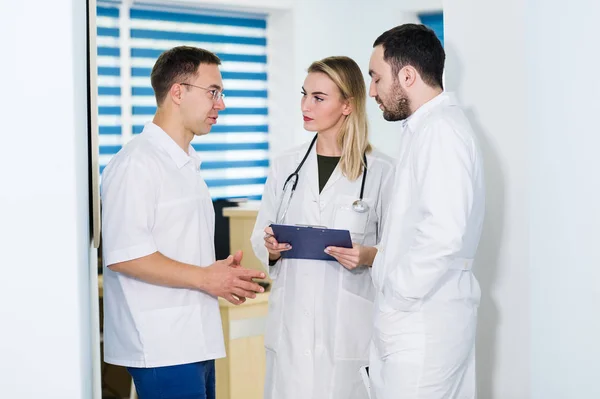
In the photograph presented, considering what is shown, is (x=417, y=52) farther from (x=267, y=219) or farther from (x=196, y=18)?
(x=196, y=18)

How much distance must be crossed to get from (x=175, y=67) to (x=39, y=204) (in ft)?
3.63

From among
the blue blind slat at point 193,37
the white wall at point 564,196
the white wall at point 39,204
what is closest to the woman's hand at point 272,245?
the white wall at point 564,196

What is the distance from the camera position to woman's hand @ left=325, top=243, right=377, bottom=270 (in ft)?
7.39

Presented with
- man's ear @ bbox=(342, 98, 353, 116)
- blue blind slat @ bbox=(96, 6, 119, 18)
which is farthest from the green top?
blue blind slat @ bbox=(96, 6, 119, 18)

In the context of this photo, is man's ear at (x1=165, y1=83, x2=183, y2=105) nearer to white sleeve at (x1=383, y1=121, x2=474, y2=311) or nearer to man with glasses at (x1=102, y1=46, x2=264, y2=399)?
man with glasses at (x1=102, y1=46, x2=264, y2=399)

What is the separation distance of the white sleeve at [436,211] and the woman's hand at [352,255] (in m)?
0.36

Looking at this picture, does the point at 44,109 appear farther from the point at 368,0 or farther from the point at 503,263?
the point at 368,0

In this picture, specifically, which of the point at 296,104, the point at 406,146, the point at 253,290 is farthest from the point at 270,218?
the point at 296,104

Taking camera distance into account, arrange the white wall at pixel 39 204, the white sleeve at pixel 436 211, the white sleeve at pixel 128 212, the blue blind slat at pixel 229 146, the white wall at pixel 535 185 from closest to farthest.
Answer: the white wall at pixel 39 204, the white sleeve at pixel 436 211, the white sleeve at pixel 128 212, the white wall at pixel 535 185, the blue blind slat at pixel 229 146

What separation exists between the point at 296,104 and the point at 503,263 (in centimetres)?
261

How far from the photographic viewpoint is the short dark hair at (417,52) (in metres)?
1.99

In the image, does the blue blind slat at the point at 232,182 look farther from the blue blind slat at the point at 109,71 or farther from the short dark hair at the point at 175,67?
the short dark hair at the point at 175,67

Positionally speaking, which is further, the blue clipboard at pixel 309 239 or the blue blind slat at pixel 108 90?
the blue blind slat at pixel 108 90

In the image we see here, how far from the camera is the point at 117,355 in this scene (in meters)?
2.06
